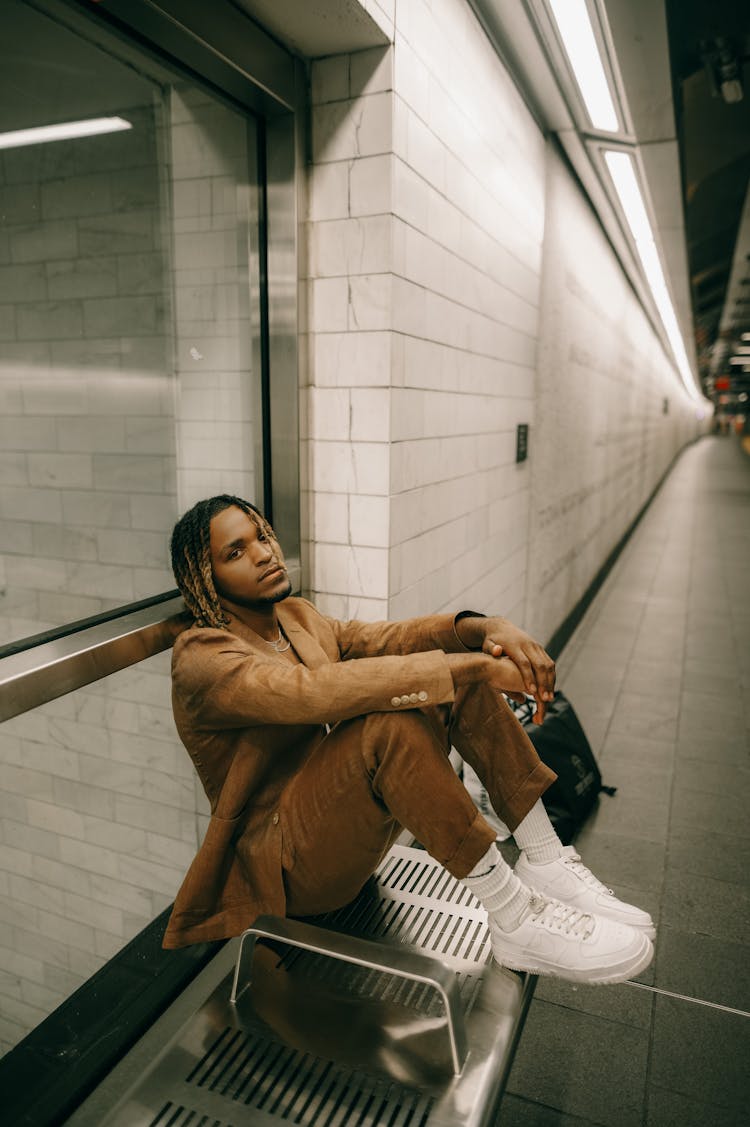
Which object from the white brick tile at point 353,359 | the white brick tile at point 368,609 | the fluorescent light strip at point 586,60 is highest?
the fluorescent light strip at point 586,60

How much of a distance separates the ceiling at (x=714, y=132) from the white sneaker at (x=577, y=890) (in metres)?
2.99

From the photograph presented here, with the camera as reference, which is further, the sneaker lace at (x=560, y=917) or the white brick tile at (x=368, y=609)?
the white brick tile at (x=368, y=609)

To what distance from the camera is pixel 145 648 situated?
6.28 feet

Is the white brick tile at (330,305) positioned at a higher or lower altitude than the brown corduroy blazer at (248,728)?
higher

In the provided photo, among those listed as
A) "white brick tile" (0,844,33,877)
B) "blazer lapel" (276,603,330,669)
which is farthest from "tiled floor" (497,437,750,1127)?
"white brick tile" (0,844,33,877)

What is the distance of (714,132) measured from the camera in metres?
5.71

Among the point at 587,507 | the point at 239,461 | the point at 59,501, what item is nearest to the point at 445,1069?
the point at 239,461

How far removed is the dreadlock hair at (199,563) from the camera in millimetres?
1801

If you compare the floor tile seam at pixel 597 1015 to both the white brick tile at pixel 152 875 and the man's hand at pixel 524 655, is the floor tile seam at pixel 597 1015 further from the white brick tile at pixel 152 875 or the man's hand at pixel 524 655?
the white brick tile at pixel 152 875

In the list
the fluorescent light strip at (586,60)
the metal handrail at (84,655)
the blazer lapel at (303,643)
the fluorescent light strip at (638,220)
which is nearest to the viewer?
the metal handrail at (84,655)

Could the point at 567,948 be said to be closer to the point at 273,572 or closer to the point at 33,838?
the point at 273,572

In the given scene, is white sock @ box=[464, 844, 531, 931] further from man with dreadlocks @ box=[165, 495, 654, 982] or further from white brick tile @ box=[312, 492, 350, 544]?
white brick tile @ box=[312, 492, 350, 544]

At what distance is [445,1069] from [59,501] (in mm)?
2054

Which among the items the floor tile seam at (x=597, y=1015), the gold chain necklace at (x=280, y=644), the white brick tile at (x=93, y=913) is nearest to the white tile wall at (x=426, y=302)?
the gold chain necklace at (x=280, y=644)
